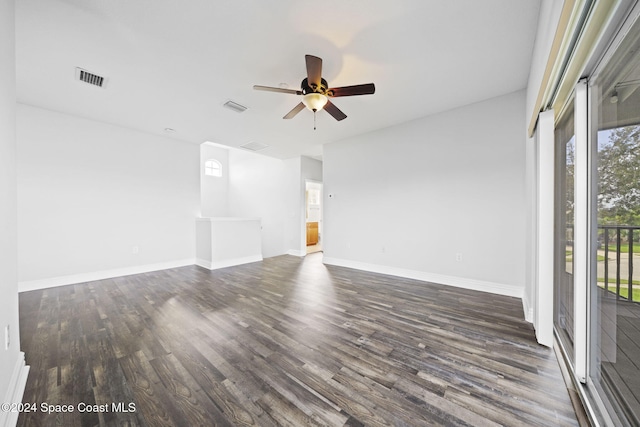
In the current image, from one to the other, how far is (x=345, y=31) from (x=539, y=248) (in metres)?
2.50

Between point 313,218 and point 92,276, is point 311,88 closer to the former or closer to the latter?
point 92,276

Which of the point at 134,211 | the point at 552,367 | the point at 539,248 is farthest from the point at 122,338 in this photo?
the point at 539,248

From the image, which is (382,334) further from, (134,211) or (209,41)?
(134,211)

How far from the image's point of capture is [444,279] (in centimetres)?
357

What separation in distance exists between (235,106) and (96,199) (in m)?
3.08

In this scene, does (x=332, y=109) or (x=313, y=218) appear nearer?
(x=332, y=109)

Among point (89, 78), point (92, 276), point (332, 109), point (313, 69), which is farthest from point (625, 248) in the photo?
point (92, 276)

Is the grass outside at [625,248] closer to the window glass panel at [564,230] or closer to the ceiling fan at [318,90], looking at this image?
the window glass panel at [564,230]

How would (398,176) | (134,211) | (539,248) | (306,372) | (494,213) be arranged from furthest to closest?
(134,211) < (398,176) < (494,213) < (539,248) < (306,372)

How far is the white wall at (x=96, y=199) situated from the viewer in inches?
137

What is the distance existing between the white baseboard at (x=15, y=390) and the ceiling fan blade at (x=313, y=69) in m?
2.82

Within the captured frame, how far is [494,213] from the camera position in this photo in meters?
3.17

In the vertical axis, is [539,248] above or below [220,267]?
above

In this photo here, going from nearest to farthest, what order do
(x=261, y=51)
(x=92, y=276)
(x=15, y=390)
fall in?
(x=15, y=390), (x=261, y=51), (x=92, y=276)
